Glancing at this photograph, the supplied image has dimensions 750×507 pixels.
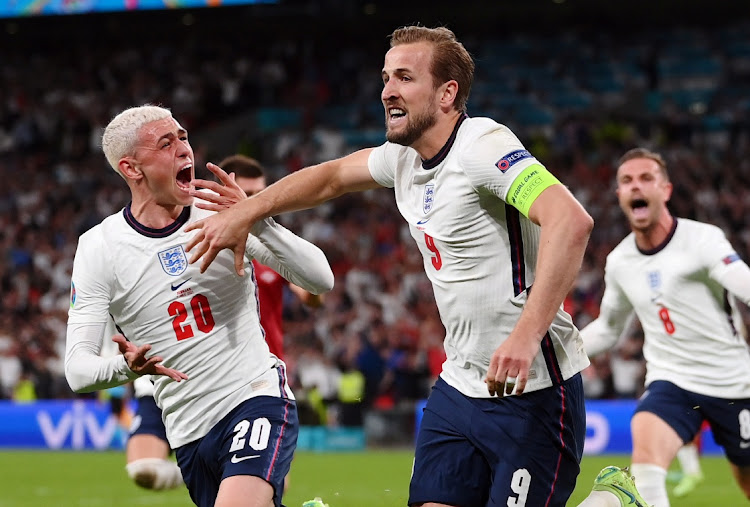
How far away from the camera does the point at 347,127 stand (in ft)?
86.9

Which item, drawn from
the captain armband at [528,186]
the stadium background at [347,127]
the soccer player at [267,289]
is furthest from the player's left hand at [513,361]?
the stadium background at [347,127]

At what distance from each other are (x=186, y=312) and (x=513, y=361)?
1851 millimetres

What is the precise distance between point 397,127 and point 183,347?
4.96ft

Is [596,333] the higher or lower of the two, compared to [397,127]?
lower

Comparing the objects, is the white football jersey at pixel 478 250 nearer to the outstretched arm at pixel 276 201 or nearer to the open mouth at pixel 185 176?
the outstretched arm at pixel 276 201

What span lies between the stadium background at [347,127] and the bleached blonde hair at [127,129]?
39.8 ft

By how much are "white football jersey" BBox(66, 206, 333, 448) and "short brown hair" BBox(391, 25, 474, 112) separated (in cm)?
106

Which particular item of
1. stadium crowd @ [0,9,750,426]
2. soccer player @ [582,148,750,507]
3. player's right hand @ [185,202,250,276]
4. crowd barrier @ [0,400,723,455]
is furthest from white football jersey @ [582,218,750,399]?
crowd barrier @ [0,400,723,455]

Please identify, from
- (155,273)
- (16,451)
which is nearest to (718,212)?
(16,451)

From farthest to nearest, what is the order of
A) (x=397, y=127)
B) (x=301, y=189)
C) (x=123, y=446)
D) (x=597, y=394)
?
(x=123, y=446) → (x=597, y=394) → (x=301, y=189) → (x=397, y=127)

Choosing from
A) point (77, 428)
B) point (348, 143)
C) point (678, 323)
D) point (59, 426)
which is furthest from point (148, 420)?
point (348, 143)

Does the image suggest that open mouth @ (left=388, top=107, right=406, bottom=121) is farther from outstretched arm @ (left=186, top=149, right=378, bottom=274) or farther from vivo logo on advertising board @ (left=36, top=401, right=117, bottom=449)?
vivo logo on advertising board @ (left=36, top=401, right=117, bottom=449)

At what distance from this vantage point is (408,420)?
59.5 feet

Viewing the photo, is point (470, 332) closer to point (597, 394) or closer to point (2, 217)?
point (597, 394)
